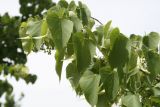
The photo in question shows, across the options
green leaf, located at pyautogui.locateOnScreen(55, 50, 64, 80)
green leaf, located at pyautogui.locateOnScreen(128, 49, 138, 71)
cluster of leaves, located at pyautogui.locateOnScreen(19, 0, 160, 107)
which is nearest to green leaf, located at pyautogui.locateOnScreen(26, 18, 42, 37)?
cluster of leaves, located at pyautogui.locateOnScreen(19, 0, 160, 107)

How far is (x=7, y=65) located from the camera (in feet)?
32.1

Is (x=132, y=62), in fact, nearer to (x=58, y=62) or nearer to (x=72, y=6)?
(x=58, y=62)

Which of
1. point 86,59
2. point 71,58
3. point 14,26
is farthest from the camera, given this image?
point 14,26

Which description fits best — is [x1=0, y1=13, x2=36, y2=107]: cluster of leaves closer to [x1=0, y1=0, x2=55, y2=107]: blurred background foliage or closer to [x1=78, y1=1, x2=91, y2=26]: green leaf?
[x1=0, y1=0, x2=55, y2=107]: blurred background foliage

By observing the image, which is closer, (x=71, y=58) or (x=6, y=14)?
(x=71, y=58)

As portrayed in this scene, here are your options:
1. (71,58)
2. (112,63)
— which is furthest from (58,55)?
(112,63)

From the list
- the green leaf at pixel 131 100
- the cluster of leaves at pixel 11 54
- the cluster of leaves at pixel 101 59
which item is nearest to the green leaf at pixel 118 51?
the cluster of leaves at pixel 101 59

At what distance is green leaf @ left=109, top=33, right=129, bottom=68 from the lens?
133 cm

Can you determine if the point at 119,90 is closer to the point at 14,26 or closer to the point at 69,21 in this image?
the point at 69,21

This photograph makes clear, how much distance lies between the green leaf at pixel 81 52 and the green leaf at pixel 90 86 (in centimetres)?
3

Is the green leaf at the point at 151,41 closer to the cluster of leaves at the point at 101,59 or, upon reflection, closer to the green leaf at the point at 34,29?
the cluster of leaves at the point at 101,59

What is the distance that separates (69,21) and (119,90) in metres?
0.28

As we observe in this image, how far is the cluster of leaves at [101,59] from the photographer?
4.37 ft

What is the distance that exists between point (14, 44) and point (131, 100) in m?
8.64
